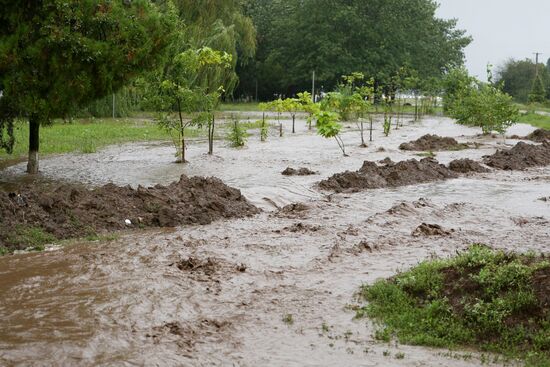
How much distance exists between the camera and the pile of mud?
9.38 metres

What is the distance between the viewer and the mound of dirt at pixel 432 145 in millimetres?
22984

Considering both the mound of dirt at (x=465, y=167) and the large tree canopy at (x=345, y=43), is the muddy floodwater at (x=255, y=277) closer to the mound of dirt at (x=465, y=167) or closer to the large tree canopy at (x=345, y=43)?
the mound of dirt at (x=465, y=167)

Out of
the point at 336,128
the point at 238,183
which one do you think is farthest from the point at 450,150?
the point at 238,183

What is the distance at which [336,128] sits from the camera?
64.1 feet

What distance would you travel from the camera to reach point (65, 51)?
12.2 metres

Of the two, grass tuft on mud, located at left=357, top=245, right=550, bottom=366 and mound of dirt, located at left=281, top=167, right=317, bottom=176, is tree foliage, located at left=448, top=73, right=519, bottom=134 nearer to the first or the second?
mound of dirt, located at left=281, top=167, right=317, bottom=176

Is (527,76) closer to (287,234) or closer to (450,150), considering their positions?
(450,150)

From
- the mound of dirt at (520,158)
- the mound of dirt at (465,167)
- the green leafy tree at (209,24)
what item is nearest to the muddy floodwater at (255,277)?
the mound of dirt at (465,167)

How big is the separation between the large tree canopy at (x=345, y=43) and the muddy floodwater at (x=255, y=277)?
4632 cm

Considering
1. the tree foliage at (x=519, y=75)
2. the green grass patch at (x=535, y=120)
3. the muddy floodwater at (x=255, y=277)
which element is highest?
the tree foliage at (x=519, y=75)

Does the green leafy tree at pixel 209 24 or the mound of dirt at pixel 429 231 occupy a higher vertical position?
the green leafy tree at pixel 209 24

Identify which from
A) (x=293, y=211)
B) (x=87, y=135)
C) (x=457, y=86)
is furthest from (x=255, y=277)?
(x=457, y=86)

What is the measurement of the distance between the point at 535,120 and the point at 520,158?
2391 cm

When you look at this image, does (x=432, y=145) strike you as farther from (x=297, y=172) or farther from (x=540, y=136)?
(x=297, y=172)
